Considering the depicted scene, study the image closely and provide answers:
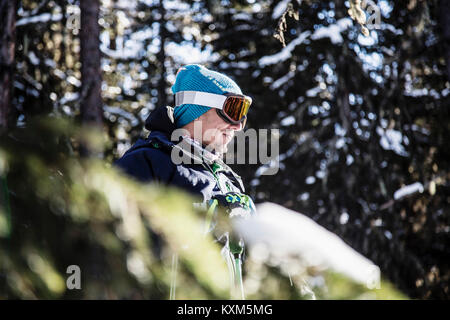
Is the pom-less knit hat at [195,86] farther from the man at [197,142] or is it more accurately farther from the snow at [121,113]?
the snow at [121,113]

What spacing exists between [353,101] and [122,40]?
5.73 metres

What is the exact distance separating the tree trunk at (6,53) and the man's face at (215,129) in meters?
3.87

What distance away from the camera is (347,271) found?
782 millimetres

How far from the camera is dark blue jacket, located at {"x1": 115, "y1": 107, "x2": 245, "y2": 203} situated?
2.36 m

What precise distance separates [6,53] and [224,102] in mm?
4433

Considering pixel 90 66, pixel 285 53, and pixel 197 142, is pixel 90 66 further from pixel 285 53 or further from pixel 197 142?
pixel 197 142

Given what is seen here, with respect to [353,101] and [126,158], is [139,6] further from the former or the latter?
[126,158]

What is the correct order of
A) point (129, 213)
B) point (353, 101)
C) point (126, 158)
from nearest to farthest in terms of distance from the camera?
point (129, 213), point (126, 158), point (353, 101)

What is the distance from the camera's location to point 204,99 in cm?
285

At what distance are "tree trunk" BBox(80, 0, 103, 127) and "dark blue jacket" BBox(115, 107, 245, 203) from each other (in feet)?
15.7

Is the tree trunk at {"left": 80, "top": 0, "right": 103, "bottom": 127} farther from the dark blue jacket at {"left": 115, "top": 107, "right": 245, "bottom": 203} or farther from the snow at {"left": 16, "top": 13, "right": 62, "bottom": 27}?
the dark blue jacket at {"left": 115, "top": 107, "right": 245, "bottom": 203}

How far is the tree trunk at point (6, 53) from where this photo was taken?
5.81m

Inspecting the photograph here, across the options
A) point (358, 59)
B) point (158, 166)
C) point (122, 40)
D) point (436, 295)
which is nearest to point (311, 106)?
point (358, 59)

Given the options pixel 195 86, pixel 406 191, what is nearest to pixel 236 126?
pixel 195 86
